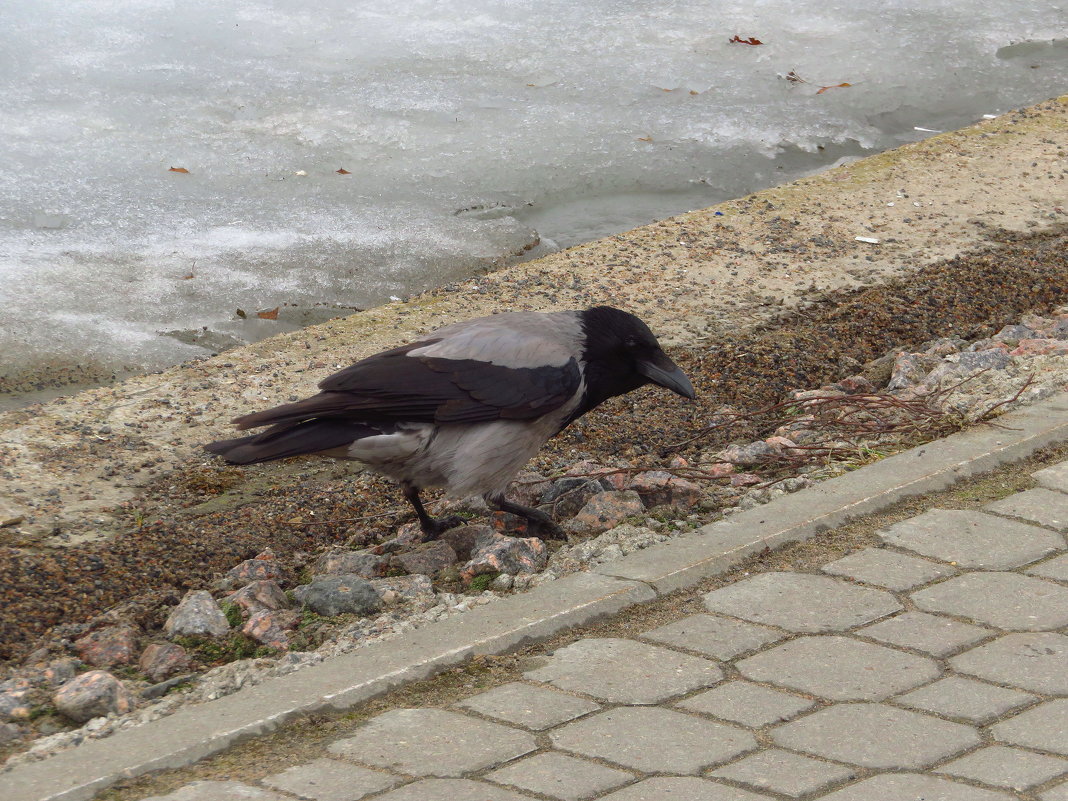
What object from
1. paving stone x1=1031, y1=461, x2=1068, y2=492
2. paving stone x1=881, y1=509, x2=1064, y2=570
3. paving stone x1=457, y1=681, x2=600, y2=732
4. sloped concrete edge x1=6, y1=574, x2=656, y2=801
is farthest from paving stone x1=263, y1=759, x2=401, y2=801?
paving stone x1=1031, y1=461, x2=1068, y2=492

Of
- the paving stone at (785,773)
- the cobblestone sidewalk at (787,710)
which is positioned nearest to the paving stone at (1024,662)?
the cobblestone sidewalk at (787,710)

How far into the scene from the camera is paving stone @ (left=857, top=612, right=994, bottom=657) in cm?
Result: 300

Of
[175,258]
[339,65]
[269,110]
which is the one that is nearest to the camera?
[175,258]

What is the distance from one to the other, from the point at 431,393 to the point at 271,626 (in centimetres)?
88

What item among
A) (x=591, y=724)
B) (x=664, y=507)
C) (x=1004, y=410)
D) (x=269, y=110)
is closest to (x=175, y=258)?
(x=269, y=110)

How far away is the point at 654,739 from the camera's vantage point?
2639 millimetres

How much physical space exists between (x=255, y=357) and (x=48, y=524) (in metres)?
1.46

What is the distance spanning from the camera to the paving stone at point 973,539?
3.42 m

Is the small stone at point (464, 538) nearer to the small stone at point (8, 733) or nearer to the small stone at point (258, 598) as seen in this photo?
the small stone at point (258, 598)

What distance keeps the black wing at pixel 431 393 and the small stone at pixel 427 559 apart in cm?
37

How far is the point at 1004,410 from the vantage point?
4.30 metres

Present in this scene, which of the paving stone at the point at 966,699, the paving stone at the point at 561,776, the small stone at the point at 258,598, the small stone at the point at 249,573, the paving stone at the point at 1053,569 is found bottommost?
the small stone at the point at 249,573

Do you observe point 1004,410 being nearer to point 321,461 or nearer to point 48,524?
point 321,461

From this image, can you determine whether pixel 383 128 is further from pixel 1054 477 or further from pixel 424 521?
pixel 1054 477
